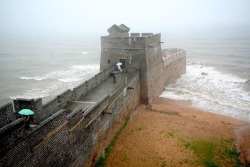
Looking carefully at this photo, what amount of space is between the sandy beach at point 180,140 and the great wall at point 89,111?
4.04 ft

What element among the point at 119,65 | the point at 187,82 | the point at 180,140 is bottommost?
the point at 180,140

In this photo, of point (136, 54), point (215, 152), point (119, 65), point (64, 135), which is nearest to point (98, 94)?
point (119, 65)

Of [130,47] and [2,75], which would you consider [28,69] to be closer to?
[2,75]

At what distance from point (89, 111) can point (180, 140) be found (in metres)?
6.76

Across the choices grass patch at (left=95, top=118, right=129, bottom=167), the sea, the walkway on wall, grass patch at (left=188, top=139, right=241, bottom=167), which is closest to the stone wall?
grass patch at (left=95, top=118, right=129, bottom=167)

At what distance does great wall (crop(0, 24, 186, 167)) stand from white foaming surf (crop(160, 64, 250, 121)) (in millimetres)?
2033

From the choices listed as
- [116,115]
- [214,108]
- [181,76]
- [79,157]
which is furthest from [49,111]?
[181,76]

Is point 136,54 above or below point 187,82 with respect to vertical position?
above

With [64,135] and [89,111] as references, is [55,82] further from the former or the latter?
[64,135]

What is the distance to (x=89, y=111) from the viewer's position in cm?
1289


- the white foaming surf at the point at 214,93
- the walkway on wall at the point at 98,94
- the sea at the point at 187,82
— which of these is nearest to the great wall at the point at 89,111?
the walkway on wall at the point at 98,94

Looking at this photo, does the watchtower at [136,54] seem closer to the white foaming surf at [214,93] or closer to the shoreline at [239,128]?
the shoreline at [239,128]

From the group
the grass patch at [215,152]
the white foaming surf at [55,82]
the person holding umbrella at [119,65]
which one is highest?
the person holding umbrella at [119,65]

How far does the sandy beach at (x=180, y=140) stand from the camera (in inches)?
557
